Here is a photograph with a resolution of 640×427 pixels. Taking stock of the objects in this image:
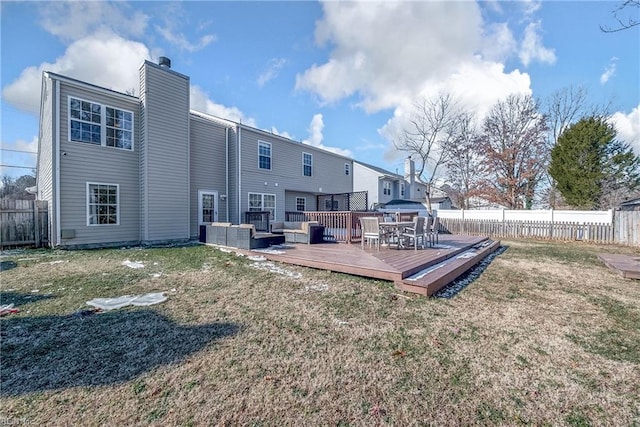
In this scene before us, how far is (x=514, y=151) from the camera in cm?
2067

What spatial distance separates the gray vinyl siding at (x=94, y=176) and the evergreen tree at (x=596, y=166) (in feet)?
74.4

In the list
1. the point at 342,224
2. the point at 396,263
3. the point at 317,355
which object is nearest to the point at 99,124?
the point at 342,224

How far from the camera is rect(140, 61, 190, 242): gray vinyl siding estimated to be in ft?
33.5

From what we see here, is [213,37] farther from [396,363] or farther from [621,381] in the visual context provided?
[621,381]

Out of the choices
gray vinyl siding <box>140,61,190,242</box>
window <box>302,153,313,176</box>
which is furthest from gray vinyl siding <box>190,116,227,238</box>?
window <box>302,153,313,176</box>

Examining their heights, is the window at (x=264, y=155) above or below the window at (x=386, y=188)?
above

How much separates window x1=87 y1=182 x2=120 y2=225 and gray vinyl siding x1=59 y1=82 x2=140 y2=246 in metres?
0.12

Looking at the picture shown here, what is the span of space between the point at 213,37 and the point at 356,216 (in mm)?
8471

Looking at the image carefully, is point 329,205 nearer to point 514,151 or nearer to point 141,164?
point 141,164

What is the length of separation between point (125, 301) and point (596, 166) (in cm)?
2239

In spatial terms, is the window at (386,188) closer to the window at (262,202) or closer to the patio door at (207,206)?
the window at (262,202)

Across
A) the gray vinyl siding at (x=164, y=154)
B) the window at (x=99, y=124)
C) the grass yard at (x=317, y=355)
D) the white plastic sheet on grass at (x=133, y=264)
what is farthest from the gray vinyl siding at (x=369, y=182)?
the grass yard at (x=317, y=355)

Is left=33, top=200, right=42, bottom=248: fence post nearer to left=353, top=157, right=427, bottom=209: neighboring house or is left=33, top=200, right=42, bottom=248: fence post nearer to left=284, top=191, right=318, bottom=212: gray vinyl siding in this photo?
left=284, top=191, right=318, bottom=212: gray vinyl siding

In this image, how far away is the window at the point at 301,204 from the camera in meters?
16.9
